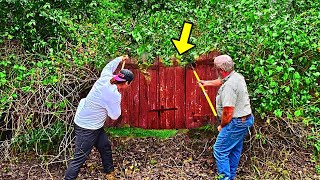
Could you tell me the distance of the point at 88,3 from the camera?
20.2 feet

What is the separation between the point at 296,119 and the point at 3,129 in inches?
147

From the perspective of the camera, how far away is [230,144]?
4605mm

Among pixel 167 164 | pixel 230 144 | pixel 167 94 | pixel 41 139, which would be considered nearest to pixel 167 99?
pixel 167 94

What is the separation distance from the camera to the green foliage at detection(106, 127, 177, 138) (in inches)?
219

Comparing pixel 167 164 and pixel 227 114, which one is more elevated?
pixel 227 114

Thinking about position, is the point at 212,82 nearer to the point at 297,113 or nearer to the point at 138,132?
the point at 297,113

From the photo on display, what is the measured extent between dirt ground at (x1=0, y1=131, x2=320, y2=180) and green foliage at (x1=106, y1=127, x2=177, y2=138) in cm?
11

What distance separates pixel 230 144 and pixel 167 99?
48.8 inches

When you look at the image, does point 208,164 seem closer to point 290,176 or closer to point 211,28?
point 290,176

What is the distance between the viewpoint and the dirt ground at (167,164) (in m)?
5.00

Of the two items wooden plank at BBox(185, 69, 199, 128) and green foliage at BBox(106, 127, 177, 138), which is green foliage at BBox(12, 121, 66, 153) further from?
wooden plank at BBox(185, 69, 199, 128)

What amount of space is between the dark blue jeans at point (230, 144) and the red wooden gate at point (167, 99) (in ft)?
2.80

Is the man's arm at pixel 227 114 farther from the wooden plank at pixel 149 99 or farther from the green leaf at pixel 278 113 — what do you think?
the wooden plank at pixel 149 99

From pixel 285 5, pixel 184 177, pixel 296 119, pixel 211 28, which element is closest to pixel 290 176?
pixel 296 119
